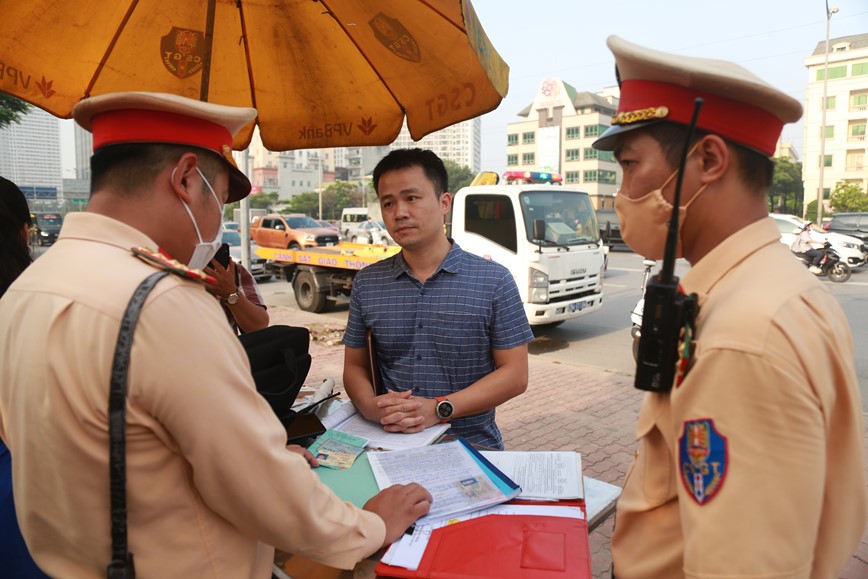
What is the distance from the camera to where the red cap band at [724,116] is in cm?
107

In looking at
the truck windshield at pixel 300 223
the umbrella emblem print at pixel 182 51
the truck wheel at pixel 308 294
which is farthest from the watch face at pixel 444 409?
the truck windshield at pixel 300 223

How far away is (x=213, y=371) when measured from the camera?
1026mm

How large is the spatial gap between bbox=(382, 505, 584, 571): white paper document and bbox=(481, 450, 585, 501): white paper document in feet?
0.16

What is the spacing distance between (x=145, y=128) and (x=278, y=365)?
106 cm

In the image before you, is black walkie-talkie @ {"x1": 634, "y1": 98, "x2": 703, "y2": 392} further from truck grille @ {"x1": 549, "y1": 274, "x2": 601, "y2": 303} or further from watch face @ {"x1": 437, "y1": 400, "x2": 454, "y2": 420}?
truck grille @ {"x1": 549, "y1": 274, "x2": 601, "y2": 303}

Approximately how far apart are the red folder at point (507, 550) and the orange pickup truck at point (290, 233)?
21.1m

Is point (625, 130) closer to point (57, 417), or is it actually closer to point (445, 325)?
point (57, 417)

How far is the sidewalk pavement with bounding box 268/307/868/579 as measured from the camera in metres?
3.47

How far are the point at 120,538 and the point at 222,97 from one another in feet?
7.04

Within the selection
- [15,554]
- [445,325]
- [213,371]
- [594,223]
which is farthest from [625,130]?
[594,223]

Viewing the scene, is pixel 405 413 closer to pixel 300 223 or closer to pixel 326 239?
pixel 326 239

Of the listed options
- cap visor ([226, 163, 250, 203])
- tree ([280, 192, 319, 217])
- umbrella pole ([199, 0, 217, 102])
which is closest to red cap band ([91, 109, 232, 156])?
cap visor ([226, 163, 250, 203])

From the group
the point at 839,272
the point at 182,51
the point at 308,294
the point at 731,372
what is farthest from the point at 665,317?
the point at 839,272

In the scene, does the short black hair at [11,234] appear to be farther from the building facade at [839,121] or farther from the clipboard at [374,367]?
the building facade at [839,121]
